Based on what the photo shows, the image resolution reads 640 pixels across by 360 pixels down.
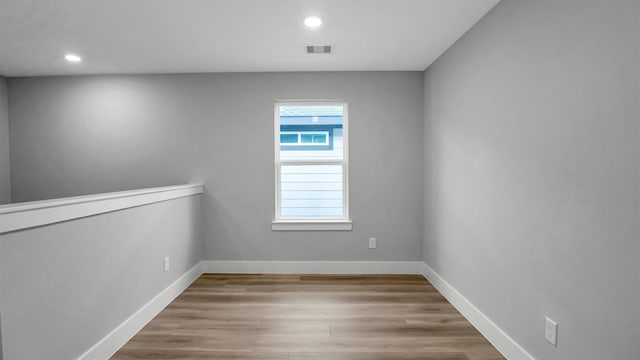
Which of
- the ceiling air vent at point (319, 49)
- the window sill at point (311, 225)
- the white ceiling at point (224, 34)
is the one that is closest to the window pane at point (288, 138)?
the white ceiling at point (224, 34)

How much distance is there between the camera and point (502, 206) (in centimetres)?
209

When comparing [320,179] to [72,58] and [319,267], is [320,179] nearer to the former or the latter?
[319,267]

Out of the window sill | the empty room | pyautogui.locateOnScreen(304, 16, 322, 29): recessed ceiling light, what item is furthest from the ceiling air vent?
the window sill

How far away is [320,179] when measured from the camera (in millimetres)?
3781

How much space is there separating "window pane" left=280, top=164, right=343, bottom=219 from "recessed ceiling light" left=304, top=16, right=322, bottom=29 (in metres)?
1.66

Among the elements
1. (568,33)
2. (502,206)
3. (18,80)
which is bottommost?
(502,206)

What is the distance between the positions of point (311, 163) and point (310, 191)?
0.33m

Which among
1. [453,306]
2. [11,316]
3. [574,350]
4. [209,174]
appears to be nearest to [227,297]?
[209,174]

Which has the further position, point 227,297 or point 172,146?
point 172,146

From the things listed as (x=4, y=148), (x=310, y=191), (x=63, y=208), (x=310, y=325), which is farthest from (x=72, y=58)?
(x=310, y=325)

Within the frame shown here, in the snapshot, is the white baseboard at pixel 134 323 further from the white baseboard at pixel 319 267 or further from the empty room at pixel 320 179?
the white baseboard at pixel 319 267

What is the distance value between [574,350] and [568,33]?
4.92ft

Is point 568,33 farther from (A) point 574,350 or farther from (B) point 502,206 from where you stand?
(A) point 574,350

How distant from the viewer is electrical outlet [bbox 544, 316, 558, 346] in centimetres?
164
